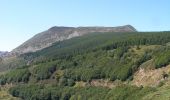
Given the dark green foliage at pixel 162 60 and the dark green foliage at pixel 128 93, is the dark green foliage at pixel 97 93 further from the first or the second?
the dark green foliage at pixel 162 60

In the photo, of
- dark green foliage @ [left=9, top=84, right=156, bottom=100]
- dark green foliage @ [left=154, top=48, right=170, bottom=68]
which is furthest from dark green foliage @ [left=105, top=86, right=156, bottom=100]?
dark green foliage @ [left=154, top=48, right=170, bottom=68]

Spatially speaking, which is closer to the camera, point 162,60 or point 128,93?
Answer: point 128,93

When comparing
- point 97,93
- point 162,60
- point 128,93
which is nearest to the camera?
point 128,93

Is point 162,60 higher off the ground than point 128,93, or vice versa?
point 162,60

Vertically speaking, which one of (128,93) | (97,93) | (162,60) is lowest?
(97,93)

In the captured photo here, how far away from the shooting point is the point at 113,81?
18562 cm

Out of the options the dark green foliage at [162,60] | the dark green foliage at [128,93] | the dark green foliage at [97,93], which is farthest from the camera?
the dark green foliage at [162,60]

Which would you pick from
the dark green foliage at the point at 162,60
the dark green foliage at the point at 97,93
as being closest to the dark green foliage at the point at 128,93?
the dark green foliage at the point at 97,93

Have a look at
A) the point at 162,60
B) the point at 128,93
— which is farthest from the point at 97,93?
the point at 162,60

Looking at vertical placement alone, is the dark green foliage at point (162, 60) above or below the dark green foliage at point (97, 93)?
above

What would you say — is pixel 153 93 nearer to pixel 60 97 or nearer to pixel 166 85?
pixel 166 85

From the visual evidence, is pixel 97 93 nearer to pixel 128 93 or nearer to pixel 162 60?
pixel 128 93

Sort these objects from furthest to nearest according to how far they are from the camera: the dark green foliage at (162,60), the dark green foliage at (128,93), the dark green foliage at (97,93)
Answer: the dark green foliage at (162,60) < the dark green foliage at (97,93) < the dark green foliage at (128,93)

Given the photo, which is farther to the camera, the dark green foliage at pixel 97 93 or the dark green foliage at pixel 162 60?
the dark green foliage at pixel 162 60
